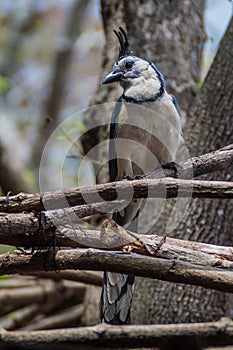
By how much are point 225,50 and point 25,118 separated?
17.2ft

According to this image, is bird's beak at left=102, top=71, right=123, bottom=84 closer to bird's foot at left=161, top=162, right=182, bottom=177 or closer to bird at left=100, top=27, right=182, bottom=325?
bird at left=100, top=27, right=182, bottom=325

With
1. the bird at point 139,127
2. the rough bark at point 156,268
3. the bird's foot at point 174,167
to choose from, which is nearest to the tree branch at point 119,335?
the rough bark at point 156,268

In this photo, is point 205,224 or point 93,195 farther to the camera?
point 205,224

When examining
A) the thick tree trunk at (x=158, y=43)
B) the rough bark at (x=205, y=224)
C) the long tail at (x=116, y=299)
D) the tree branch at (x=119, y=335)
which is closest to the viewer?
the tree branch at (x=119, y=335)

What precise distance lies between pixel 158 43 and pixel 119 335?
300cm

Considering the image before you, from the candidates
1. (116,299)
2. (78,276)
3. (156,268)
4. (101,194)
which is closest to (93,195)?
(101,194)

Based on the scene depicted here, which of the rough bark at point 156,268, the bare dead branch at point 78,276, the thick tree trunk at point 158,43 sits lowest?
the bare dead branch at point 78,276

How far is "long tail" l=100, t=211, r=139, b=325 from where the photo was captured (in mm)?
3160

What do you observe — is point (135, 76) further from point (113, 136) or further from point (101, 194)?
point (101, 194)

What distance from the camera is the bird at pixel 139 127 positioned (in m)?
3.58

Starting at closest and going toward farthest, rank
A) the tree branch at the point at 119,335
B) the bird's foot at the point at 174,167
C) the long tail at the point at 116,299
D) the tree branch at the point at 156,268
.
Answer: the tree branch at the point at 119,335, the tree branch at the point at 156,268, the bird's foot at the point at 174,167, the long tail at the point at 116,299

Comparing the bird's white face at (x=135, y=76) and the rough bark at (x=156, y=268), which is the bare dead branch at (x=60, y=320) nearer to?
the bird's white face at (x=135, y=76)

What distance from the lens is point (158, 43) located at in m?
4.60

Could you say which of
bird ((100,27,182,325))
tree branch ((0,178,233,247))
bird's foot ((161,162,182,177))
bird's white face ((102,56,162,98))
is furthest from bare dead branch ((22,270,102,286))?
tree branch ((0,178,233,247))
